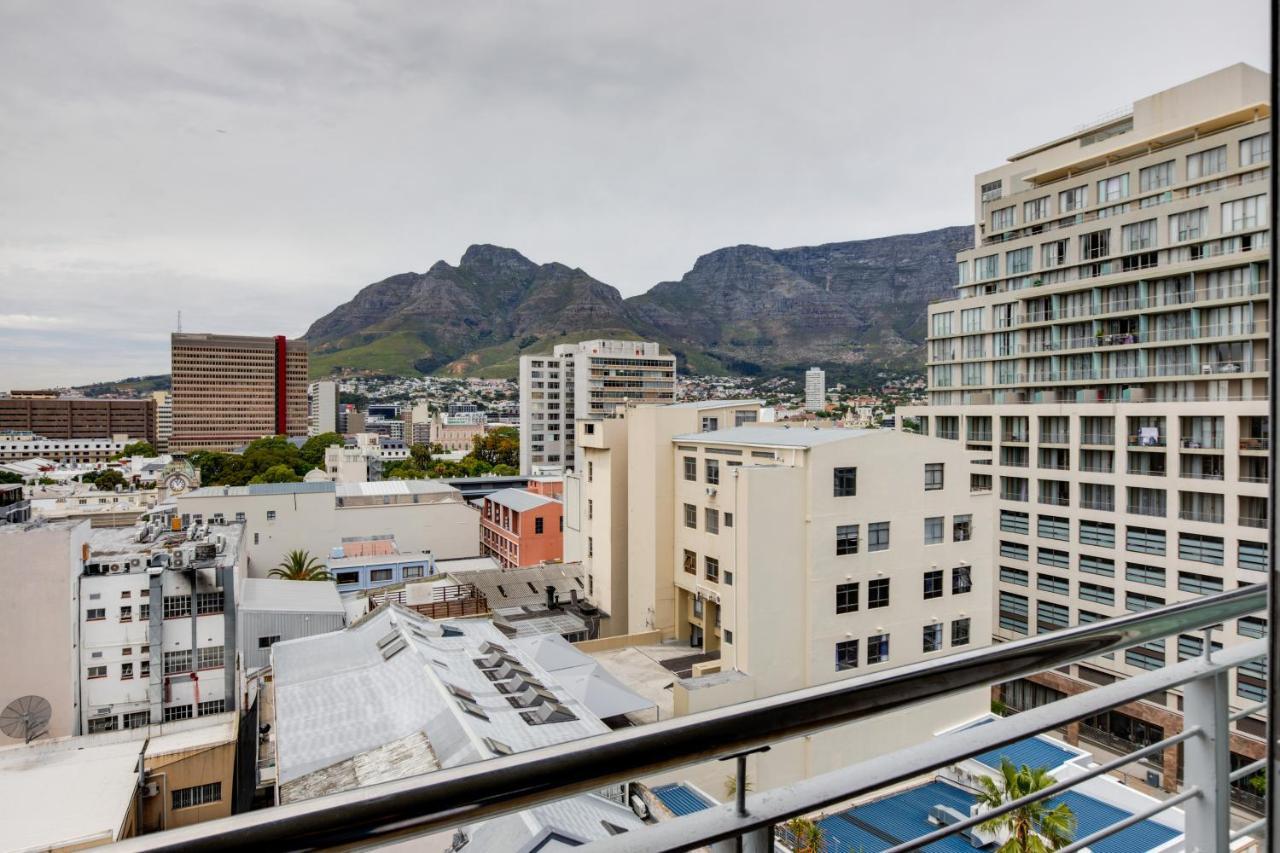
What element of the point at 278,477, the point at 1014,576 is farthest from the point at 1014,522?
the point at 278,477

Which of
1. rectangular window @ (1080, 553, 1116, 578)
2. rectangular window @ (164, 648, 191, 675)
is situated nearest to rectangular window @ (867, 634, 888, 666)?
rectangular window @ (1080, 553, 1116, 578)

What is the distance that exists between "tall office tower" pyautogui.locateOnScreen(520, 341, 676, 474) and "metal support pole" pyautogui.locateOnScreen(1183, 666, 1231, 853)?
34299 mm

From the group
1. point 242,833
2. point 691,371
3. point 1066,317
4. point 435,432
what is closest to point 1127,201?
point 1066,317

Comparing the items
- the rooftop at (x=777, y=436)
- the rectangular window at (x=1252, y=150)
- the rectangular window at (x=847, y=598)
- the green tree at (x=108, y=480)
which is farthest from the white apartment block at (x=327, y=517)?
the rectangular window at (x=1252, y=150)

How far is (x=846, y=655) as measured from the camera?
976 cm

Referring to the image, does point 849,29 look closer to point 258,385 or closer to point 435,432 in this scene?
point 435,432

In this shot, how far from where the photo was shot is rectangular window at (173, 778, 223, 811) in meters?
9.06

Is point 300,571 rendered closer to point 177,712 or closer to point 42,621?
point 177,712

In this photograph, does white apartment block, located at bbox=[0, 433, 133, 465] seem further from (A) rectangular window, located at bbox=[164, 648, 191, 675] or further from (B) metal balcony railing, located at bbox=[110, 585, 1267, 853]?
(B) metal balcony railing, located at bbox=[110, 585, 1267, 853]

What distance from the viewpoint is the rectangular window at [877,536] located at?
984 centimetres

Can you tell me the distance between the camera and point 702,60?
2879mm

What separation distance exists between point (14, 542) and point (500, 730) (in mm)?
9144

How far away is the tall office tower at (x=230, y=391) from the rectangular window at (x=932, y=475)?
68.5 metres

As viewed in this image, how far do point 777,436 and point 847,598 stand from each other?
8.86ft
